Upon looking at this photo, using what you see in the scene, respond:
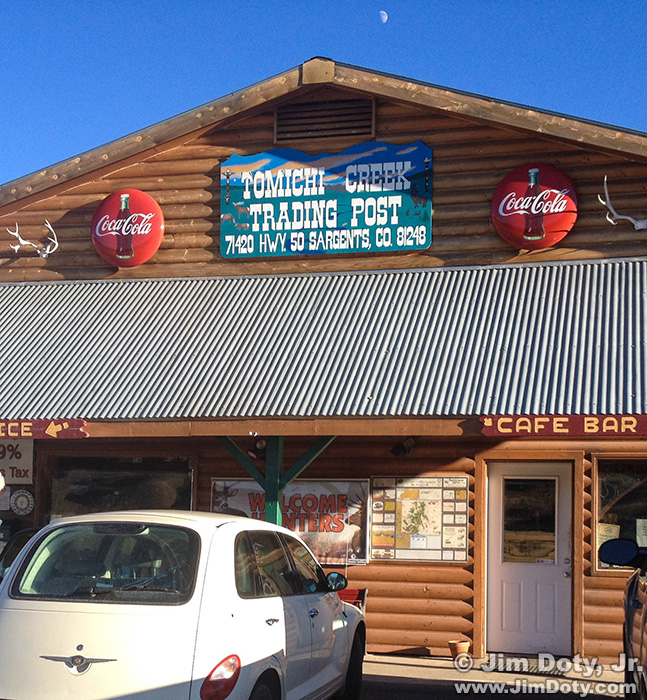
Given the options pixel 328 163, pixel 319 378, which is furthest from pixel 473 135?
pixel 319 378

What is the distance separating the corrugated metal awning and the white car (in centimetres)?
371

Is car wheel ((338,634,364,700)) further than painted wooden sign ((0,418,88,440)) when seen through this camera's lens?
No

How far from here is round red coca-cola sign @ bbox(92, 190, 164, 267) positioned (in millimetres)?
13453

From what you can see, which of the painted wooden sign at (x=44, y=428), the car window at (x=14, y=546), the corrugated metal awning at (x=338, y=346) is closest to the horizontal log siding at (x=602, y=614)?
the corrugated metal awning at (x=338, y=346)

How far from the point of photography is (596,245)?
12.0 meters

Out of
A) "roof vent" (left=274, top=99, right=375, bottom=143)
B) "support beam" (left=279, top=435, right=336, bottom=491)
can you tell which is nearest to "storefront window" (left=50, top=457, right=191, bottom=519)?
"support beam" (left=279, top=435, right=336, bottom=491)

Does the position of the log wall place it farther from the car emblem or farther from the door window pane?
the car emblem

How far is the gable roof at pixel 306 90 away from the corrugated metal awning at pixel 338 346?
167cm

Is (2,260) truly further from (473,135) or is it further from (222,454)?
(473,135)

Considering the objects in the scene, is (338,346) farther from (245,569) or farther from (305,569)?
(245,569)

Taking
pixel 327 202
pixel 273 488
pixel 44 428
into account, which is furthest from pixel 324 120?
pixel 44 428

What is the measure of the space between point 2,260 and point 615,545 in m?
11.0

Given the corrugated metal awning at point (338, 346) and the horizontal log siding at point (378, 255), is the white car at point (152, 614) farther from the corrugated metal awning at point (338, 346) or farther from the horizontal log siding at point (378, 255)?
the horizontal log siding at point (378, 255)

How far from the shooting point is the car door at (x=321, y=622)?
692 centimetres
